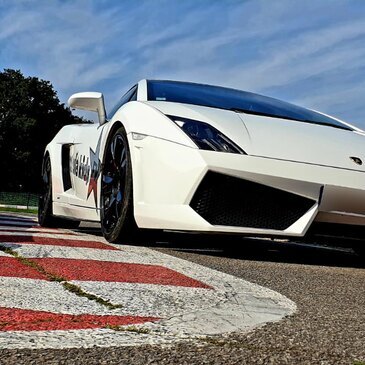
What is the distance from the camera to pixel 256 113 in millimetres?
4012

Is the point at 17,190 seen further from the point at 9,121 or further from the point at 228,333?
the point at 228,333

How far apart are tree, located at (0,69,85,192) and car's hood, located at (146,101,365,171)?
5259 cm

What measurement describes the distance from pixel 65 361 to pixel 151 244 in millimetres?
2987

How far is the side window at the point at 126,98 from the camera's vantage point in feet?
15.0

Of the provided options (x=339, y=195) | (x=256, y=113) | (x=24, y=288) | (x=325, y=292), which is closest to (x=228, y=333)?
(x=24, y=288)

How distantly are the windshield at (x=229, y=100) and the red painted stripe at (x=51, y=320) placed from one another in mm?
2485

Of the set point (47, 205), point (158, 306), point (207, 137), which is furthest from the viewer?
point (47, 205)

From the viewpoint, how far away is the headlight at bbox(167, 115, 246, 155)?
3371mm

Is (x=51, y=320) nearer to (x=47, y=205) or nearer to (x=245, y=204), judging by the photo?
(x=245, y=204)

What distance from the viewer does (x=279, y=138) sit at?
3.56 metres

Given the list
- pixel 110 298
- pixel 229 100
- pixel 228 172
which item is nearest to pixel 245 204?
pixel 228 172

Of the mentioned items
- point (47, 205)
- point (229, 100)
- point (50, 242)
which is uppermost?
point (229, 100)

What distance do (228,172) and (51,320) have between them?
1.85m

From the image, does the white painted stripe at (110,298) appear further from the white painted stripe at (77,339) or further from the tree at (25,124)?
the tree at (25,124)
